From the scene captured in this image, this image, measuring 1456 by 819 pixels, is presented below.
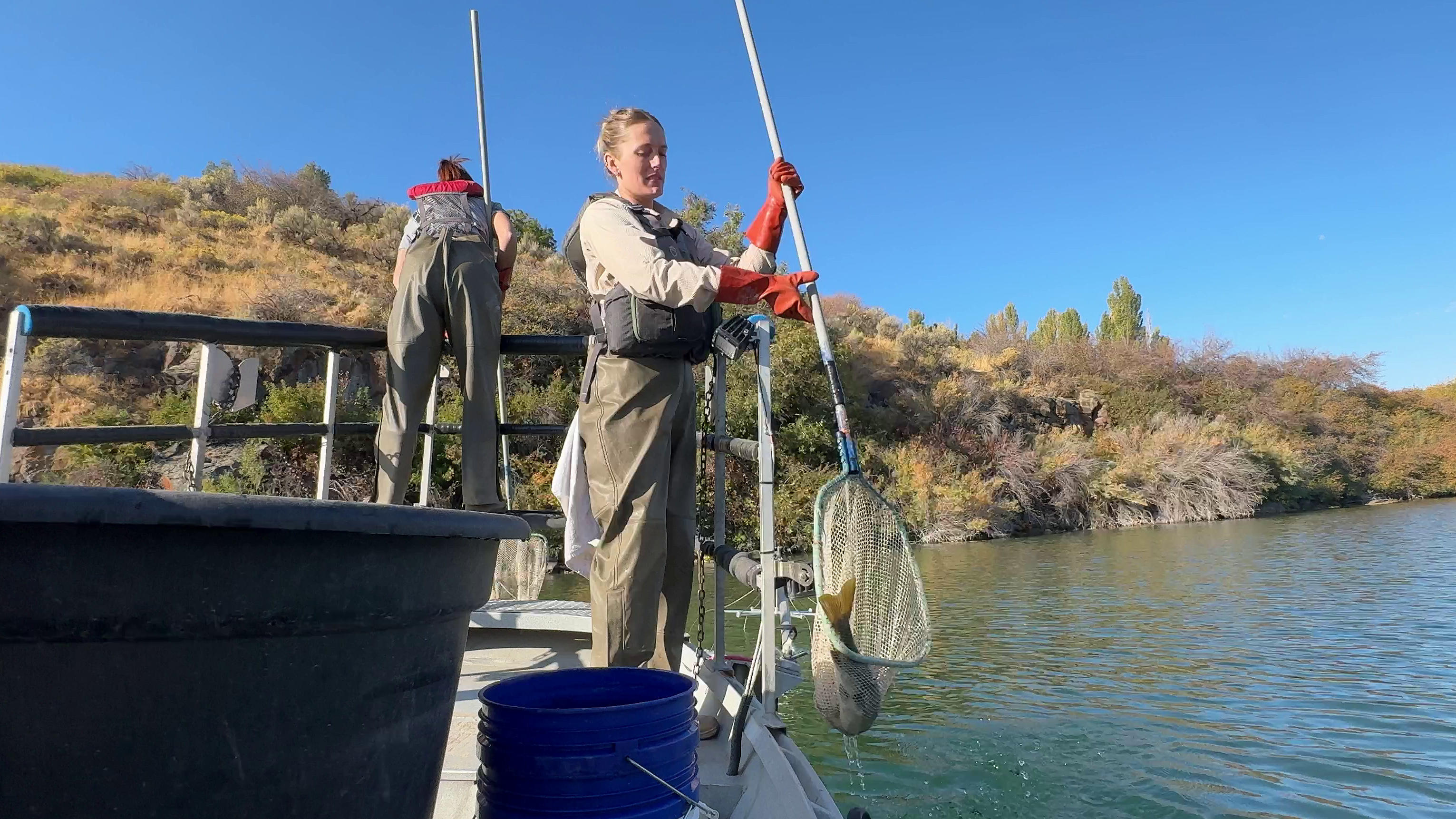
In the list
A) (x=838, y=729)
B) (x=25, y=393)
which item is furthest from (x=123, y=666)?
(x=25, y=393)

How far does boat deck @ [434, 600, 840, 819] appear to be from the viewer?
1.81 metres

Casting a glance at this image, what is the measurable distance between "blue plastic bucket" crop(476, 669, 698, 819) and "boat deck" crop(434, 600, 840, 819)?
260mm

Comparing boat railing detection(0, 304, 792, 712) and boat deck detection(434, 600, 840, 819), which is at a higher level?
boat railing detection(0, 304, 792, 712)

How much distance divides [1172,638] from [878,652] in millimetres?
5586

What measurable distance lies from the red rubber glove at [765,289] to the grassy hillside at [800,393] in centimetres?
949

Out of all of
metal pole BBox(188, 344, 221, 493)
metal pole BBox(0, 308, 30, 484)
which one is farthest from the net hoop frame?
metal pole BBox(0, 308, 30, 484)

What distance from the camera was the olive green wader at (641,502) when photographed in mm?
2381

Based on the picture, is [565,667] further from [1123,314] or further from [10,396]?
[1123,314]

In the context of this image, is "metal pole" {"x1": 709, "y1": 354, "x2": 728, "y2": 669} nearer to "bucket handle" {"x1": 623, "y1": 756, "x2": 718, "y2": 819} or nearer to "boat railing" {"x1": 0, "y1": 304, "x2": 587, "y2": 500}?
"boat railing" {"x1": 0, "y1": 304, "x2": 587, "y2": 500}

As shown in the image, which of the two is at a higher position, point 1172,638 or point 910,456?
point 910,456

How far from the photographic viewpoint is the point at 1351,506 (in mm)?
24719

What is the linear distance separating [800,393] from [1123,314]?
37376mm

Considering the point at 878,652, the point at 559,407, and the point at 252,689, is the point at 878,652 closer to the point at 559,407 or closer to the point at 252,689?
the point at 252,689

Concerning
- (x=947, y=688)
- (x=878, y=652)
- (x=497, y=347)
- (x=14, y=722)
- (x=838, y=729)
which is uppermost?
(x=497, y=347)
